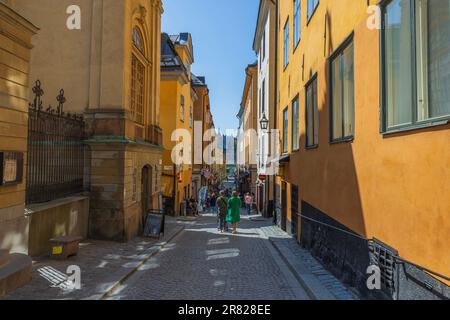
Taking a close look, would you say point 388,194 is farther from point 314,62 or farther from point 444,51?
point 314,62

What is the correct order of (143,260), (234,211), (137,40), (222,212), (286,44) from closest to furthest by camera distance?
(143,260) → (137,40) → (234,211) → (222,212) → (286,44)

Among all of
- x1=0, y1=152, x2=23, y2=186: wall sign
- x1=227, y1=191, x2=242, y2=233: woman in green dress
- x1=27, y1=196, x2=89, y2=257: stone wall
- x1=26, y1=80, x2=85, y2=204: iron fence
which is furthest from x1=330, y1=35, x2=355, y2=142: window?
x1=227, y1=191, x2=242, y2=233: woman in green dress

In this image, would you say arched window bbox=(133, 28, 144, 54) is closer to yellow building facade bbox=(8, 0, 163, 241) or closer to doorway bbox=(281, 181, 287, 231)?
yellow building facade bbox=(8, 0, 163, 241)

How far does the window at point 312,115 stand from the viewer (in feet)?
32.3

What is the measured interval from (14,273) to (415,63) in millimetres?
6113

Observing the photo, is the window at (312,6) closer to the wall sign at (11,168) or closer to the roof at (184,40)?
the wall sign at (11,168)

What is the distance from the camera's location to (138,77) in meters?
15.4

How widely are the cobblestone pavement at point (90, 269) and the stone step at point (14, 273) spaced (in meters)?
0.09

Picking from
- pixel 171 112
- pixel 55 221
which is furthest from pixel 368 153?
pixel 171 112

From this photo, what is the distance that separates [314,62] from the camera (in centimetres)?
1011

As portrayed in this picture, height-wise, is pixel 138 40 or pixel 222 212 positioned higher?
pixel 138 40

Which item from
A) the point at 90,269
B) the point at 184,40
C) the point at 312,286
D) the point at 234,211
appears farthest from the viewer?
the point at 184,40

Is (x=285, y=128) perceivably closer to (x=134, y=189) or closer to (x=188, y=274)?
(x=134, y=189)

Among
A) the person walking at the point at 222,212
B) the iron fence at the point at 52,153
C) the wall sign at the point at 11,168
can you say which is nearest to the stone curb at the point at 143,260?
the person walking at the point at 222,212
